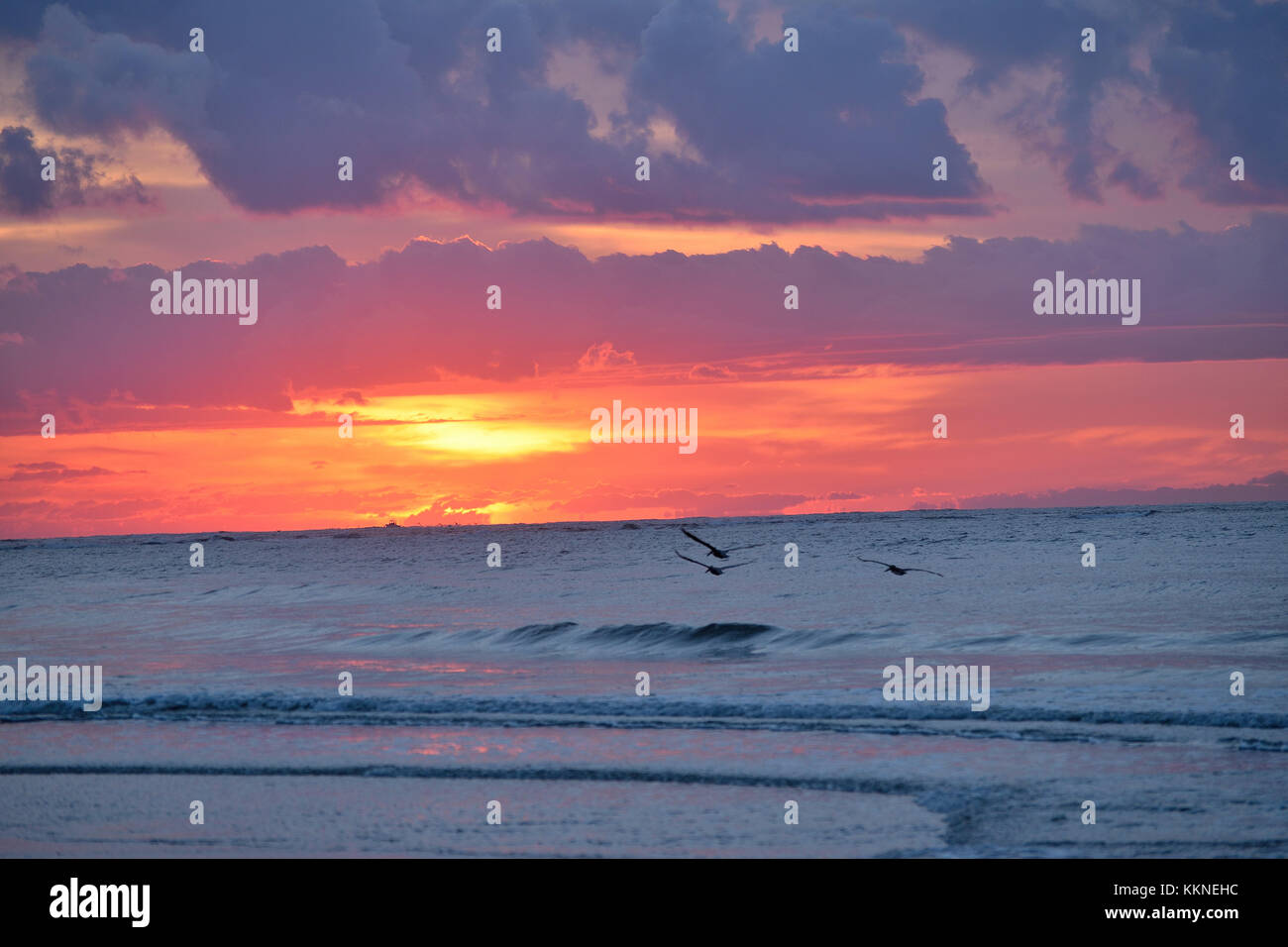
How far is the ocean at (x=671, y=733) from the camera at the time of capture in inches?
→ 440

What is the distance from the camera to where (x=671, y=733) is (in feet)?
53.4

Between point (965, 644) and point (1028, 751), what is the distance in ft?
41.2

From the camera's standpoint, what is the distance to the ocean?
11.2m
